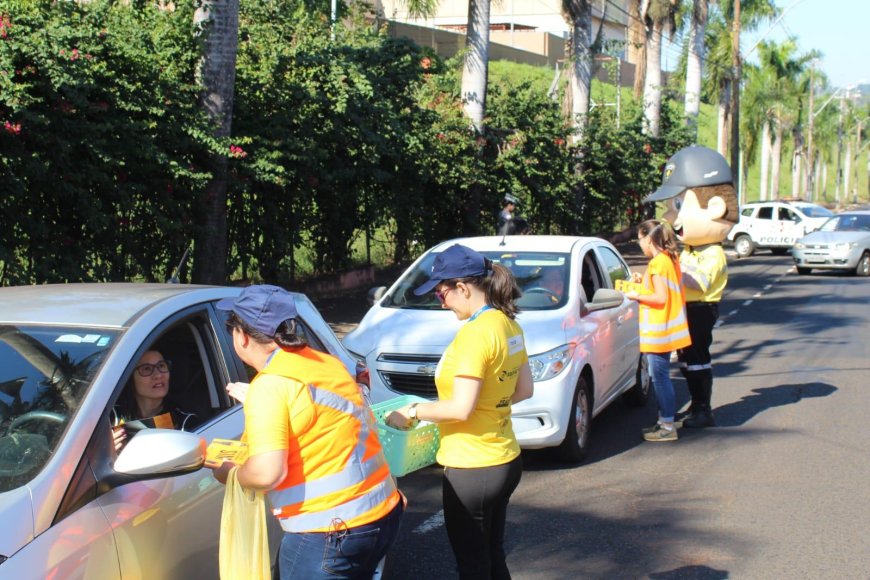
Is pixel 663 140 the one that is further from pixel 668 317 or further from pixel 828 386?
pixel 668 317

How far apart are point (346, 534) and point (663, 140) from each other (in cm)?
3398

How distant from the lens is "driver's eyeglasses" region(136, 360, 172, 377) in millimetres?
3814

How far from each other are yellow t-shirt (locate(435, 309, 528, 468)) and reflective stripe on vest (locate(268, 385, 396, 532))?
0.75 metres

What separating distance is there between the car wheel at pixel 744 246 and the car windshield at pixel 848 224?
16.7ft

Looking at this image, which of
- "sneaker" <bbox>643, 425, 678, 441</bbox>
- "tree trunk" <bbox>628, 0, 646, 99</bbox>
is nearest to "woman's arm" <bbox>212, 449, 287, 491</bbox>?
"sneaker" <bbox>643, 425, 678, 441</bbox>

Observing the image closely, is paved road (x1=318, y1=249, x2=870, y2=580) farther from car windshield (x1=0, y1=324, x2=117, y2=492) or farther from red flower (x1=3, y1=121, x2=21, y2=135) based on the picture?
red flower (x1=3, y1=121, x2=21, y2=135)

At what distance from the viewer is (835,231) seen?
26.1 m

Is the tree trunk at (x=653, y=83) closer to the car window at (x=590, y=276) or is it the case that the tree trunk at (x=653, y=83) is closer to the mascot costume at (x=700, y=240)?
the mascot costume at (x=700, y=240)

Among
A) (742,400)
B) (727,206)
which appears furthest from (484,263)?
(742,400)

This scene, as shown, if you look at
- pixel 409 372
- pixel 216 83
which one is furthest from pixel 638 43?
pixel 409 372

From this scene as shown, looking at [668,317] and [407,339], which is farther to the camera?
[668,317]

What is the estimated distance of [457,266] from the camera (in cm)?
385

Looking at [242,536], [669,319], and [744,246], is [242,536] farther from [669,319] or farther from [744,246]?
[744,246]

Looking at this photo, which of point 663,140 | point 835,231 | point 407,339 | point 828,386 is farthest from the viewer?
point 663,140
